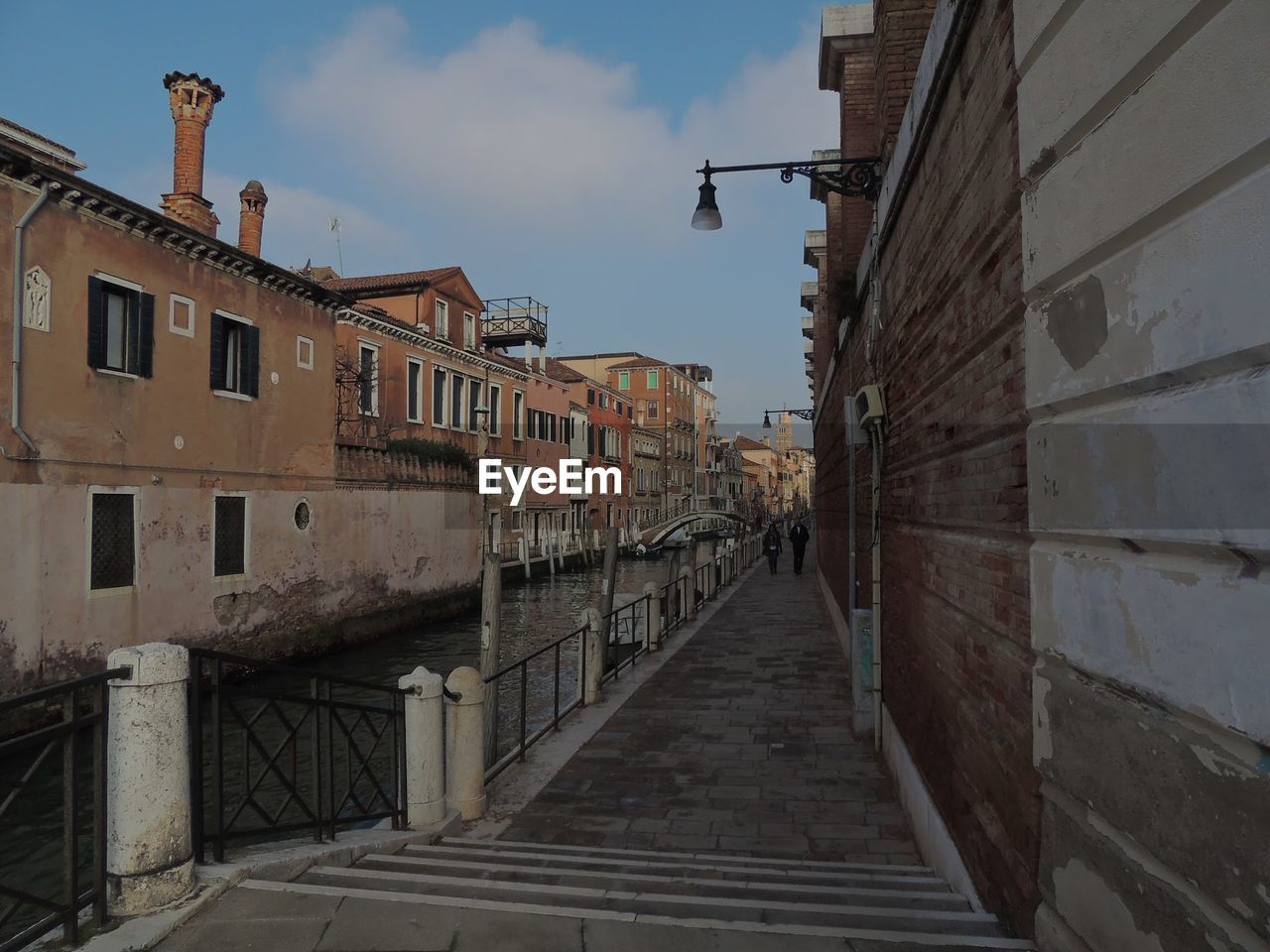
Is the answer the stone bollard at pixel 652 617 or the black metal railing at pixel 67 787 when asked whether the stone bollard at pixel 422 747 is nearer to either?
the black metal railing at pixel 67 787

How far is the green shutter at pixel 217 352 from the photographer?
49.9 ft

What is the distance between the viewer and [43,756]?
106 inches

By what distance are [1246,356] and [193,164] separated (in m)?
20.8

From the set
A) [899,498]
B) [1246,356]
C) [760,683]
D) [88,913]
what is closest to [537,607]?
[760,683]

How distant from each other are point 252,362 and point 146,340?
2610 mm

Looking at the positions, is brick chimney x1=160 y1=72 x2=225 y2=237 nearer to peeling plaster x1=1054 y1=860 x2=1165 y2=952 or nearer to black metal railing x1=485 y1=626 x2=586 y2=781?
black metal railing x1=485 y1=626 x2=586 y2=781

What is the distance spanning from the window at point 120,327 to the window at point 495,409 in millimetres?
18819

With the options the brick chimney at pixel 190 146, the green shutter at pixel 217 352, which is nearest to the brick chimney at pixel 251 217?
the brick chimney at pixel 190 146

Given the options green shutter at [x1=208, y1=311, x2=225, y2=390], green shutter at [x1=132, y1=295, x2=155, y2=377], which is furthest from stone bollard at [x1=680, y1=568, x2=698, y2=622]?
green shutter at [x1=132, y1=295, x2=155, y2=377]

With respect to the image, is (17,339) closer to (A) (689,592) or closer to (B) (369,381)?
(A) (689,592)

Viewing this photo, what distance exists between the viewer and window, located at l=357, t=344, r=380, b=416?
25.0 m

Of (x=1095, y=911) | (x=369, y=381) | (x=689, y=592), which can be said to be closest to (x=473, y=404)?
(x=369, y=381)

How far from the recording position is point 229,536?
1530cm

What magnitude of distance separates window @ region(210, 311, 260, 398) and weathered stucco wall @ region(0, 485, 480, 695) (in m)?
2.09
